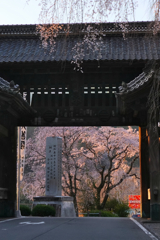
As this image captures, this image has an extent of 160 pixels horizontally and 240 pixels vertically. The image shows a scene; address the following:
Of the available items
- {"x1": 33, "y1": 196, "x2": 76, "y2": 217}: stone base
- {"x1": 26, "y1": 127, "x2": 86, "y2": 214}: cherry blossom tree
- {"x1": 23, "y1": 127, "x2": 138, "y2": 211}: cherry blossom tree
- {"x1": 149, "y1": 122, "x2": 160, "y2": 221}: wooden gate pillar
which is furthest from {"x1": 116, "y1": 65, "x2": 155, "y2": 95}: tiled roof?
{"x1": 23, "y1": 127, "x2": 138, "y2": 211}: cherry blossom tree

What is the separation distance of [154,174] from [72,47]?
6.78 metres

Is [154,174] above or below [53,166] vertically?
below

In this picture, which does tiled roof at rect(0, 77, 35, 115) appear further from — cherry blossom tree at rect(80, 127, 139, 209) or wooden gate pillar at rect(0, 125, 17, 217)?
cherry blossom tree at rect(80, 127, 139, 209)

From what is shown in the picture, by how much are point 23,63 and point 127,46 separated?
469 cm

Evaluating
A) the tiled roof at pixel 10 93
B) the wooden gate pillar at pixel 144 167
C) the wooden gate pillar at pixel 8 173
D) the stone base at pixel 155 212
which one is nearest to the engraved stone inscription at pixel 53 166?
the wooden gate pillar at pixel 8 173

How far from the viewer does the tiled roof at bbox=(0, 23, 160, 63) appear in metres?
14.5

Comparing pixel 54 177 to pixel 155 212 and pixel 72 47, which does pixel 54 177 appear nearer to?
pixel 72 47

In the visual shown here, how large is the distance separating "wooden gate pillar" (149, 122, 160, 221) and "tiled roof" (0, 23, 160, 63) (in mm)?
3200

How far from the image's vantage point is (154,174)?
12938mm

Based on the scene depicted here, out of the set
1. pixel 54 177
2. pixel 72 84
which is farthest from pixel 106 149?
pixel 72 84

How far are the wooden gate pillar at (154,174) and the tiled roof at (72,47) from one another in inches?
126

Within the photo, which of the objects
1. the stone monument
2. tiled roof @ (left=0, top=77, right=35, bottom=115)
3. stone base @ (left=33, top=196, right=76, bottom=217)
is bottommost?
stone base @ (left=33, top=196, right=76, bottom=217)

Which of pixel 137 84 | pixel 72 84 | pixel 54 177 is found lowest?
pixel 54 177

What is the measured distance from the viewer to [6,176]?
15.9 meters
